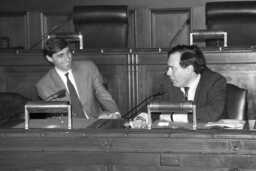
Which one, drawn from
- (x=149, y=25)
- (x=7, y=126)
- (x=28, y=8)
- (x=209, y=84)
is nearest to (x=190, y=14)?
(x=149, y=25)

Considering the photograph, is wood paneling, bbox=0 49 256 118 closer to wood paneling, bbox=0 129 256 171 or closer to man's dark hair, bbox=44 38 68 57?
man's dark hair, bbox=44 38 68 57

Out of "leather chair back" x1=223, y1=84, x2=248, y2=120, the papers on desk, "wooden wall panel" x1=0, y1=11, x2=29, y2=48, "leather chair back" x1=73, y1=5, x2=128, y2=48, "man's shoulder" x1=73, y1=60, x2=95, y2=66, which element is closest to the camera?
the papers on desk

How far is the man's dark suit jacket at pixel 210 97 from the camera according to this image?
3.53 meters

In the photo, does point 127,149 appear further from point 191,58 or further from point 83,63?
point 83,63

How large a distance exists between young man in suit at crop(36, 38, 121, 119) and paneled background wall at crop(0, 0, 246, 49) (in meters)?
1.77

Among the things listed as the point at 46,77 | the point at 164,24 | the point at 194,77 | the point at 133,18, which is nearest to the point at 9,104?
the point at 46,77

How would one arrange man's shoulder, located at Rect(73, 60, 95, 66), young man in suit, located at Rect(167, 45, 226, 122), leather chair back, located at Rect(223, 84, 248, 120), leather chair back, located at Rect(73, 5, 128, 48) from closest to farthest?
1. leather chair back, located at Rect(223, 84, 248, 120)
2. young man in suit, located at Rect(167, 45, 226, 122)
3. man's shoulder, located at Rect(73, 60, 95, 66)
4. leather chair back, located at Rect(73, 5, 128, 48)

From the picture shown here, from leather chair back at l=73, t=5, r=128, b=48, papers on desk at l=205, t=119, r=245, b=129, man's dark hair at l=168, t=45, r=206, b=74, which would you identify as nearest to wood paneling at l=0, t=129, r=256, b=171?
papers on desk at l=205, t=119, r=245, b=129

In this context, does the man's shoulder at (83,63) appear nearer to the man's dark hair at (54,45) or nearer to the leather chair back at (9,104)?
the man's dark hair at (54,45)

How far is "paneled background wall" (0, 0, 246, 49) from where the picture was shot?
618 centimetres

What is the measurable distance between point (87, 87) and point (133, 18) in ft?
7.02

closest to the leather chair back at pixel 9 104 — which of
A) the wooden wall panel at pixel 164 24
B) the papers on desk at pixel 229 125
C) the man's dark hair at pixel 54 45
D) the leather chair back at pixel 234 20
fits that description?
the man's dark hair at pixel 54 45

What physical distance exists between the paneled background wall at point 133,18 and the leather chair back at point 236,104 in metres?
2.61

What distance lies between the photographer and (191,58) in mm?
3738
